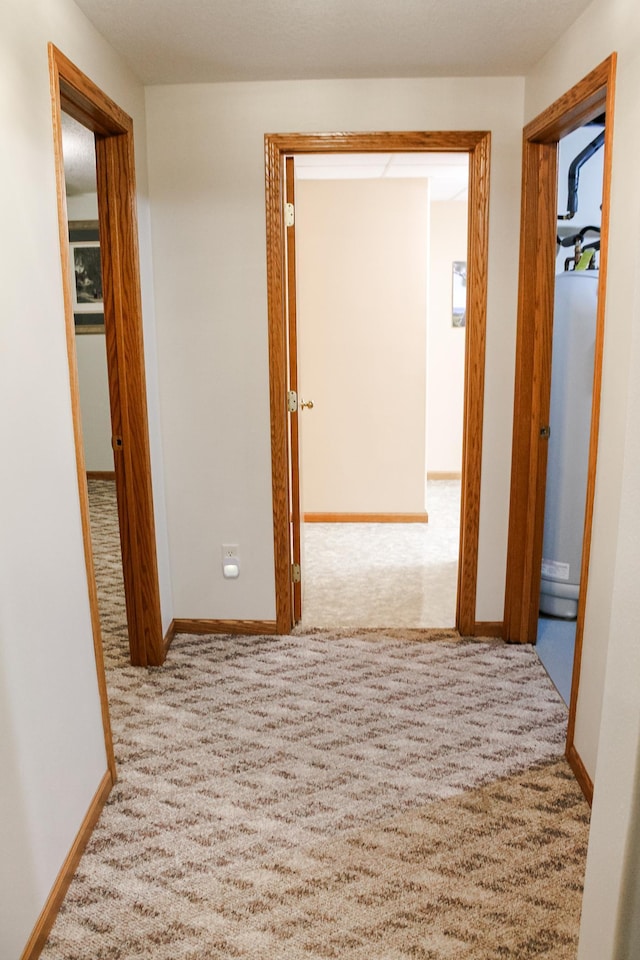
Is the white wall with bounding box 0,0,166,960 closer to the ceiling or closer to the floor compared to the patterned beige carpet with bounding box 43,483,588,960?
closer to the ceiling

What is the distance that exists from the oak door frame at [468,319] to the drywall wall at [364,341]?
5.32ft

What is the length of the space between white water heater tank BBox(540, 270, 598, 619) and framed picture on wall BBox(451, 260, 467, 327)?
9.49 feet

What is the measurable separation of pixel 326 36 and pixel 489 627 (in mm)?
2457

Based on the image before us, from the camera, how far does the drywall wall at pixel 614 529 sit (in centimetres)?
97

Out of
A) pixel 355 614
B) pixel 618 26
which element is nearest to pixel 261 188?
pixel 618 26

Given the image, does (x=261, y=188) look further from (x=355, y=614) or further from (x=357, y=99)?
(x=355, y=614)

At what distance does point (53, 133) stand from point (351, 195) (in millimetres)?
3146

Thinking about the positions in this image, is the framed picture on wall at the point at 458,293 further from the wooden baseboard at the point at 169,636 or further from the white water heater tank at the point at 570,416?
the wooden baseboard at the point at 169,636

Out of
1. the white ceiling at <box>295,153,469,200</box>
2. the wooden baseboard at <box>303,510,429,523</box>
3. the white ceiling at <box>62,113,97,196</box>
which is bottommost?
the wooden baseboard at <box>303,510,429,523</box>

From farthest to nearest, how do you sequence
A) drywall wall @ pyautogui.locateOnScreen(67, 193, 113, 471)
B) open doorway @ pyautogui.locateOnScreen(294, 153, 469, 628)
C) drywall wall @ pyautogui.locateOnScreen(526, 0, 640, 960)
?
drywall wall @ pyautogui.locateOnScreen(67, 193, 113, 471), open doorway @ pyautogui.locateOnScreen(294, 153, 469, 628), drywall wall @ pyautogui.locateOnScreen(526, 0, 640, 960)

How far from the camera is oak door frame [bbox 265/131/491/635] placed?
2.98 meters

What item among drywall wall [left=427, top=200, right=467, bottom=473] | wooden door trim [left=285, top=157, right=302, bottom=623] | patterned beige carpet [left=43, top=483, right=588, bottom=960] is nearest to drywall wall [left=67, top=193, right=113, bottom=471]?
drywall wall [left=427, top=200, right=467, bottom=473]

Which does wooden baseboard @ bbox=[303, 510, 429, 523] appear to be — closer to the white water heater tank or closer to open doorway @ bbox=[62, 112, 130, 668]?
open doorway @ bbox=[62, 112, 130, 668]

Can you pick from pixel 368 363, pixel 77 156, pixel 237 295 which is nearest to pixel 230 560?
pixel 237 295
